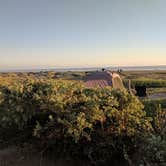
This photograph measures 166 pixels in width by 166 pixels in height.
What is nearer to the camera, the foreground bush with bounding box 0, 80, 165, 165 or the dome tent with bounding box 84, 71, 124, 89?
the foreground bush with bounding box 0, 80, 165, 165

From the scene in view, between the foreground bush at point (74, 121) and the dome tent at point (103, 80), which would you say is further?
the dome tent at point (103, 80)

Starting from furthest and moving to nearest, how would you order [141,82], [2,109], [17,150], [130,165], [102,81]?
[141,82], [102,81], [17,150], [2,109], [130,165]

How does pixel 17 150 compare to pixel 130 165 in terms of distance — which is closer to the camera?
pixel 130 165

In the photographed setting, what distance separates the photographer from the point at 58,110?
538cm

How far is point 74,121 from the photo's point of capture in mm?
5215

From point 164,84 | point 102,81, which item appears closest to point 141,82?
point 164,84

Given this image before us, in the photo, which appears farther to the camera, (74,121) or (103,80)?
(103,80)

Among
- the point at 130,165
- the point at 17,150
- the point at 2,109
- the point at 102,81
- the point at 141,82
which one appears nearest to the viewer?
the point at 130,165

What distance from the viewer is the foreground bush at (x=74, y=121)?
5301mm

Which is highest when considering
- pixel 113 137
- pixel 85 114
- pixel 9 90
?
pixel 9 90

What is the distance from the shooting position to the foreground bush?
5.30 metres

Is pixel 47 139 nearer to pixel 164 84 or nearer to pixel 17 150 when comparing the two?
pixel 17 150

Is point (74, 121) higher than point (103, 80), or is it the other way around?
point (103, 80)

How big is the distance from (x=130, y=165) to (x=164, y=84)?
17122 mm
